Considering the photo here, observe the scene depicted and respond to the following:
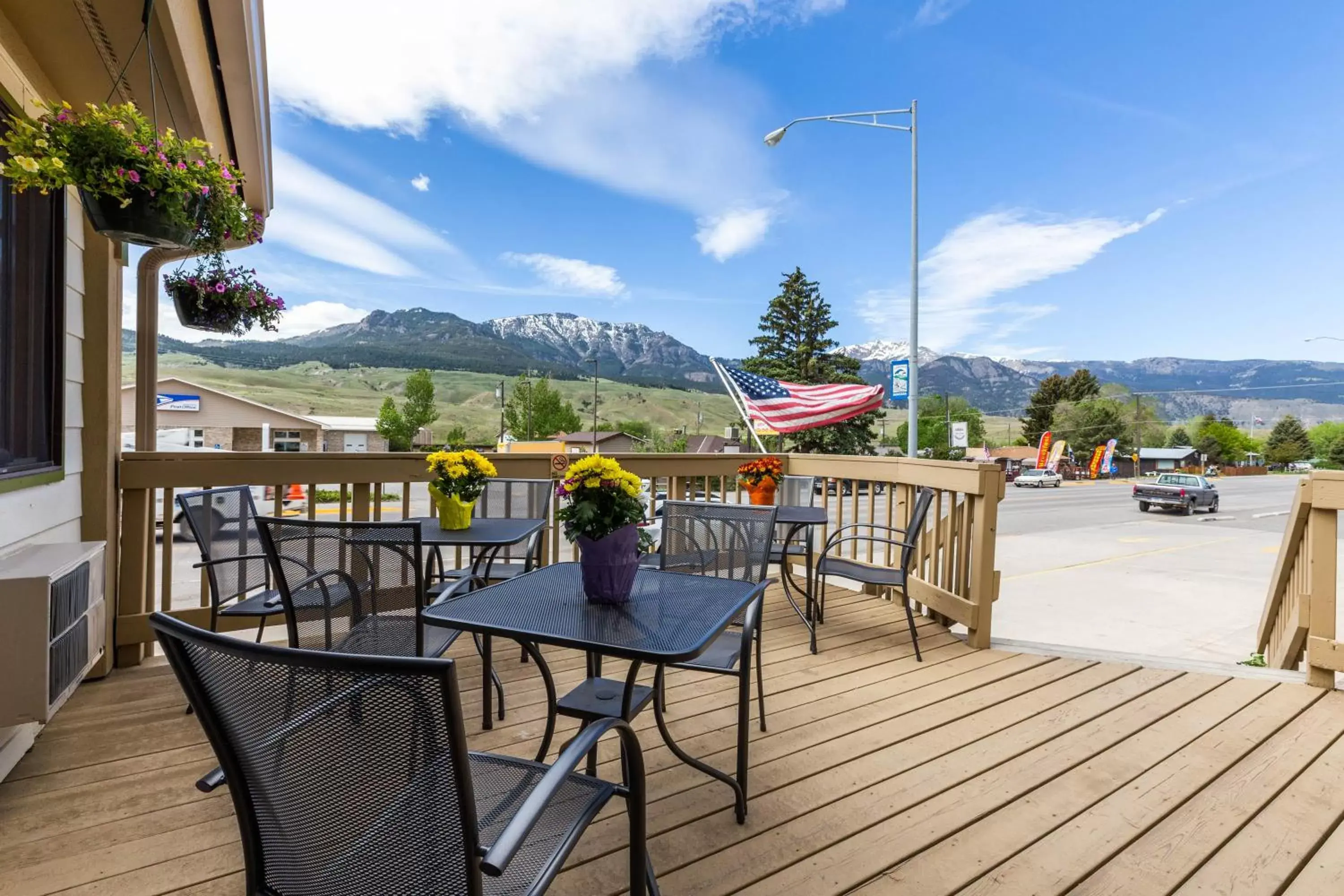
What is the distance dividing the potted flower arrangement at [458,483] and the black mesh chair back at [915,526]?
2.09 m

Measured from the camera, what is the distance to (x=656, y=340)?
14812cm

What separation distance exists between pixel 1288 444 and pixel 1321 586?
80.9 meters

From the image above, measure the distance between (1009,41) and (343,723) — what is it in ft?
57.5

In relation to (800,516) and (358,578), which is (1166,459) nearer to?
(800,516)

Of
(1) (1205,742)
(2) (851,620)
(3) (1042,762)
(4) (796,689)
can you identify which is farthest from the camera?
(2) (851,620)

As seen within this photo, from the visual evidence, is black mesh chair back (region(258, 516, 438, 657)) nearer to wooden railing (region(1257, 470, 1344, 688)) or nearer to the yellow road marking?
wooden railing (region(1257, 470, 1344, 688))

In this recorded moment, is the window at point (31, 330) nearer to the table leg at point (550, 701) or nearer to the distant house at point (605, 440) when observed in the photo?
the table leg at point (550, 701)

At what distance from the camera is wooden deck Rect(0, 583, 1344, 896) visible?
5.13 ft

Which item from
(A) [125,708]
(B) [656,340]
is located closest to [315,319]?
(B) [656,340]

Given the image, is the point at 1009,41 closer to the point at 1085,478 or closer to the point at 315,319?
the point at 1085,478

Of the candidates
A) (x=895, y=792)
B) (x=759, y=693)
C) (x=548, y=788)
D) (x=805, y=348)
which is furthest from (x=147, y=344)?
(x=805, y=348)

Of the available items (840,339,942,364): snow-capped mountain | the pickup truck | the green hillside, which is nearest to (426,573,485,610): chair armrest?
the pickup truck

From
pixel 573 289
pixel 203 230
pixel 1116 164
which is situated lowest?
pixel 203 230

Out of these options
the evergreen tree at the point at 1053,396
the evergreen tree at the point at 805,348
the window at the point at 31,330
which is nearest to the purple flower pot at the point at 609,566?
the window at the point at 31,330
